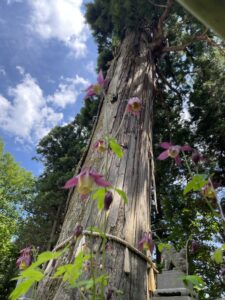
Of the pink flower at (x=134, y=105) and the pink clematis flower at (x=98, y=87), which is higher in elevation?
the pink flower at (x=134, y=105)

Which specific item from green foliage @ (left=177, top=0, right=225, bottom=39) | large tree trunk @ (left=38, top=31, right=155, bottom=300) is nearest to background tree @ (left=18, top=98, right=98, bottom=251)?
large tree trunk @ (left=38, top=31, right=155, bottom=300)

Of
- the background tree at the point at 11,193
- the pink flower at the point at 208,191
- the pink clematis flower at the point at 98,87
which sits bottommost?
the pink flower at the point at 208,191

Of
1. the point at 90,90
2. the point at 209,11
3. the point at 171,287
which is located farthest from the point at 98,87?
the point at 171,287

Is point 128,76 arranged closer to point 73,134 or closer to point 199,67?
point 199,67

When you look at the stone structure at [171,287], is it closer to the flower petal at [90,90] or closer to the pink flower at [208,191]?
the pink flower at [208,191]

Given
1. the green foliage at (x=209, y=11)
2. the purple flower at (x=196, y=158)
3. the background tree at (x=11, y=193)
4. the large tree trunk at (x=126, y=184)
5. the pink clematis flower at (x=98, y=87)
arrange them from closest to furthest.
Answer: the green foliage at (x=209, y=11) < the purple flower at (x=196, y=158) < the pink clematis flower at (x=98, y=87) < the large tree trunk at (x=126, y=184) < the background tree at (x=11, y=193)

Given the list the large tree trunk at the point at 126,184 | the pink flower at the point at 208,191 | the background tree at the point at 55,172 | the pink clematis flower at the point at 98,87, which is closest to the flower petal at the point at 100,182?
the large tree trunk at the point at 126,184

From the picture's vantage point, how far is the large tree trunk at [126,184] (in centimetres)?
179

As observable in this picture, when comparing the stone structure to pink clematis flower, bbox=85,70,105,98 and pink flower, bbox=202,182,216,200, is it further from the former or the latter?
pink clematis flower, bbox=85,70,105,98

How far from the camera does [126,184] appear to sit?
7.84 feet

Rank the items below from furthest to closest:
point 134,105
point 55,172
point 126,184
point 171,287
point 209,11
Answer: point 55,172 < point 126,184 < point 171,287 < point 134,105 < point 209,11

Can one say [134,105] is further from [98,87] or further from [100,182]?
[100,182]

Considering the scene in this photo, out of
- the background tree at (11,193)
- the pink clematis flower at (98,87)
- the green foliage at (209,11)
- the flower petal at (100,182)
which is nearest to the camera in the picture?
the green foliage at (209,11)

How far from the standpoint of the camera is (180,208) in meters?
8.34
